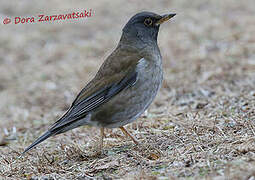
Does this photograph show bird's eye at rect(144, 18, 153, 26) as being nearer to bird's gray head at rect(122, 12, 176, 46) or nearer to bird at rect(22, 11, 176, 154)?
bird's gray head at rect(122, 12, 176, 46)

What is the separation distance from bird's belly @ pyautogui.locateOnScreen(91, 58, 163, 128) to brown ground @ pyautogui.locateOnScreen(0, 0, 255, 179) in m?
0.39

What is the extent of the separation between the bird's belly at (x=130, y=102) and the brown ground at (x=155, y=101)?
1.28 ft

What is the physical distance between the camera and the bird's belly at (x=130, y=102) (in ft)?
17.1

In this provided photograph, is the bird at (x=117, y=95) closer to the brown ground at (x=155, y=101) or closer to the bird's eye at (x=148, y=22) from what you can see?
the brown ground at (x=155, y=101)

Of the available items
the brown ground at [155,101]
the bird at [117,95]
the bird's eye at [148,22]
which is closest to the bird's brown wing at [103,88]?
the bird at [117,95]

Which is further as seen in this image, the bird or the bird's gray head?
the bird's gray head

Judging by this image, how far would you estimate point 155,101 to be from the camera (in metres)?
7.73

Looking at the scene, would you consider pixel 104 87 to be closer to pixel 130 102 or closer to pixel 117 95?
pixel 117 95

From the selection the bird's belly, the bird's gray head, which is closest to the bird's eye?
the bird's gray head

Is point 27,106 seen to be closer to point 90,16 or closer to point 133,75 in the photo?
point 133,75

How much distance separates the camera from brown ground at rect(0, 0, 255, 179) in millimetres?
4531

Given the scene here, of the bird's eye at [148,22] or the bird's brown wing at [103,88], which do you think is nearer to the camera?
the bird's brown wing at [103,88]

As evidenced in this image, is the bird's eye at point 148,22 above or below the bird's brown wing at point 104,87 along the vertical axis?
above

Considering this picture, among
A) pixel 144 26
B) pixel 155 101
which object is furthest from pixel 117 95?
pixel 155 101
